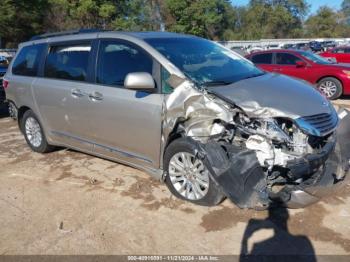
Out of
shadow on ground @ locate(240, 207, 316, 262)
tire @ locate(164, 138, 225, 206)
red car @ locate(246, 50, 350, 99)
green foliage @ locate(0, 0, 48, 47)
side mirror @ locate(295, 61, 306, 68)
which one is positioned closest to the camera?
shadow on ground @ locate(240, 207, 316, 262)

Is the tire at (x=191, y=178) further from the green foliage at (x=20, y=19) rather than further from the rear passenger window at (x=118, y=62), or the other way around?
the green foliage at (x=20, y=19)

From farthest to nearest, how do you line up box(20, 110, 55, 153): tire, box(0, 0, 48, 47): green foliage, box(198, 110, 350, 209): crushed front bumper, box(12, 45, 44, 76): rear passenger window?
1. box(0, 0, 48, 47): green foliage
2. box(20, 110, 55, 153): tire
3. box(12, 45, 44, 76): rear passenger window
4. box(198, 110, 350, 209): crushed front bumper

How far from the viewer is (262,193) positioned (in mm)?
3494

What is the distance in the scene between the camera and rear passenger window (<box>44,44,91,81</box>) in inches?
189

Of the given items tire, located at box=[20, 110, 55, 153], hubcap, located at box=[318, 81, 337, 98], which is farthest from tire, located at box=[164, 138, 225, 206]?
hubcap, located at box=[318, 81, 337, 98]

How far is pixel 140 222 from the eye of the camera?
378cm

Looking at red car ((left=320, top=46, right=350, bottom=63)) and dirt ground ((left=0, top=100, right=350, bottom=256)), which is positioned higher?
red car ((left=320, top=46, right=350, bottom=63))

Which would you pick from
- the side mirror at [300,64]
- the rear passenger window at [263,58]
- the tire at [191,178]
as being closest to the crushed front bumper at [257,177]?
the tire at [191,178]

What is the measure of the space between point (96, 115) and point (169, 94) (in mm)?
1151

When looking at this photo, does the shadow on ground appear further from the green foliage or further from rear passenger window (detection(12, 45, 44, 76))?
the green foliage

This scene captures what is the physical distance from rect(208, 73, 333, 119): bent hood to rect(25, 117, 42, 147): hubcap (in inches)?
130

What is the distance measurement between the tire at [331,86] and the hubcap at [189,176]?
7578 mm

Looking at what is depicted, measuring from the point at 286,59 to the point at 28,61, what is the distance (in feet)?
25.1

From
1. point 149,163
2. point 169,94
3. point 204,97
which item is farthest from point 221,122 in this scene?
point 149,163
